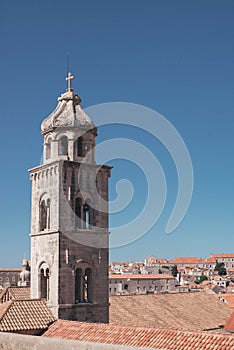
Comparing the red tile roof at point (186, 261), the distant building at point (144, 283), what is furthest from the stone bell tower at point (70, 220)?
the red tile roof at point (186, 261)

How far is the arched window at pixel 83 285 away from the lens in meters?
21.1

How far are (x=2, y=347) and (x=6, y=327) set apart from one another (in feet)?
5.76

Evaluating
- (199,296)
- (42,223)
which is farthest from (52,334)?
(199,296)

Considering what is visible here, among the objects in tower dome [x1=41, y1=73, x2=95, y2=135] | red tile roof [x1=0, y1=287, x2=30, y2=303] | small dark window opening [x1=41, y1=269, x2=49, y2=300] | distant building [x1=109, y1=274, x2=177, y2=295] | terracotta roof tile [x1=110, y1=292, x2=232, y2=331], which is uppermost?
tower dome [x1=41, y1=73, x2=95, y2=135]

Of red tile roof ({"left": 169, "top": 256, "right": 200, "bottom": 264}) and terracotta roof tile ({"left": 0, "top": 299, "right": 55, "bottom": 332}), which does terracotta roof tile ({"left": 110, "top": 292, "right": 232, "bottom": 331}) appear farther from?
red tile roof ({"left": 169, "top": 256, "right": 200, "bottom": 264})

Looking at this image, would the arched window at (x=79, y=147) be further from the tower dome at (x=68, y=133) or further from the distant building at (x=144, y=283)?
the distant building at (x=144, y=283)

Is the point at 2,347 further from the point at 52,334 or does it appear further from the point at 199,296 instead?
the point at 199,296

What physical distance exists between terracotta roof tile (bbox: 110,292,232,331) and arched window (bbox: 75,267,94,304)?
2.81 metres

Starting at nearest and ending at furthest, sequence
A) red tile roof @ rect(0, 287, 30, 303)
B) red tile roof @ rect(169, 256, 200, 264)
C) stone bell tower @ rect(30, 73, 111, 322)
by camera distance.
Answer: stone bell tower @ rect(30, 73, 111, 322)
red tile roof @ rect(0, 287, 30, 303)
red tile roof @ rect(169, 256, 200, 264)

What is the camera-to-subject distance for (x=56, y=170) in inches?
821

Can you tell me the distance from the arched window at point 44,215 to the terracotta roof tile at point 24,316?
3.13m

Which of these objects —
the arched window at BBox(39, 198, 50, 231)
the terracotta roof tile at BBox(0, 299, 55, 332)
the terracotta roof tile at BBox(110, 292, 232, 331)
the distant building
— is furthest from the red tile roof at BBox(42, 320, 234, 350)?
the distant building

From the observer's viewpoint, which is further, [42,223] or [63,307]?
[42,223]

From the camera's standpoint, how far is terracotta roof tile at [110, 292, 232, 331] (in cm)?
2436
